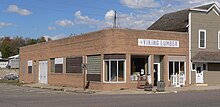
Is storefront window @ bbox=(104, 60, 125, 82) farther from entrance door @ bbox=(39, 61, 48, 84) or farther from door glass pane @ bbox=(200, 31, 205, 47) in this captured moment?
entrance door @ bbox=(39, 61, 48, 84)

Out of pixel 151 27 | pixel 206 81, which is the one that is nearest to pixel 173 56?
pixel 206 81

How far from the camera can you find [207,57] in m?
41.7

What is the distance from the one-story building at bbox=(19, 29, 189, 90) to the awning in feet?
3.90

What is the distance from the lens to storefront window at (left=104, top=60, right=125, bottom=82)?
36.3 meters

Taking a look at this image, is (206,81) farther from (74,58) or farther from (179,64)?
(74,58)

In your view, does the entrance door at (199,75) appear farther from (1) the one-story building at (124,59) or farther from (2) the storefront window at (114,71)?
(2) the storefront window at (114,71)

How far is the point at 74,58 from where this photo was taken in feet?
142

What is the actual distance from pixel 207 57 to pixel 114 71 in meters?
11.1

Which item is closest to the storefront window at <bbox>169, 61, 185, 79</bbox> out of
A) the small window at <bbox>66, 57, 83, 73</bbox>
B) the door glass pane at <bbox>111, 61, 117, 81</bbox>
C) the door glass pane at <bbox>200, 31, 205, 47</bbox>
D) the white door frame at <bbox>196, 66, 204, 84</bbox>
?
the white door frame at <bbox>196, 66, 204, 84</bbox>

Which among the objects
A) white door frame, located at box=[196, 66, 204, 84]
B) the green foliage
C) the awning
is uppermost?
the green foliage

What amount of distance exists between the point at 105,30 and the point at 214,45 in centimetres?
1351

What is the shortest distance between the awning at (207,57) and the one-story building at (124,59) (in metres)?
1.19

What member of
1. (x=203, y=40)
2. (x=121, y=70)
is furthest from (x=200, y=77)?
(x=121, y=70)

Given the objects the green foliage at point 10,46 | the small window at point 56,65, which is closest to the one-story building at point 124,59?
the small window at point 56,65
